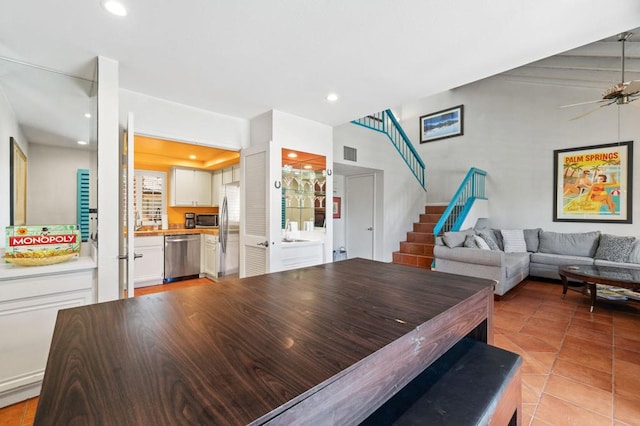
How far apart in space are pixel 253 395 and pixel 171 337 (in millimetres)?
389

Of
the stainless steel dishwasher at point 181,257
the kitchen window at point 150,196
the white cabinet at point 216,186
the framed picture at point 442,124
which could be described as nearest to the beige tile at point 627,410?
the stainless steel dishwasher at point 181,257

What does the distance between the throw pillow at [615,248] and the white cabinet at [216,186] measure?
6404 millimetres

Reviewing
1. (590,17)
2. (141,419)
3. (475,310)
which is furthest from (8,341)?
(590,17)

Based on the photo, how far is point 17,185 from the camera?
6.85 feet

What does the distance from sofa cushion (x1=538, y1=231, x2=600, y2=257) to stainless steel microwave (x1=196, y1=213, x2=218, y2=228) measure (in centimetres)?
604

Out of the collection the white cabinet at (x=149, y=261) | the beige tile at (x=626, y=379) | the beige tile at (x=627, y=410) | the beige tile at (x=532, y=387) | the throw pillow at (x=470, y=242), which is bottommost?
the beige tile at (x=532, y=387)

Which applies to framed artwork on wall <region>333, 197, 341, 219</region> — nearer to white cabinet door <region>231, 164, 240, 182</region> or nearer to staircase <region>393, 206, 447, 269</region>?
staircase <region>393, 206, 447, 269</region>

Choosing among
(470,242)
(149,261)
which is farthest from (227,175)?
(470,242)

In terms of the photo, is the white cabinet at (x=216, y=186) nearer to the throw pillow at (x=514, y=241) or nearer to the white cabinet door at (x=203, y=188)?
the white cabinet door at (x=203, y=188)

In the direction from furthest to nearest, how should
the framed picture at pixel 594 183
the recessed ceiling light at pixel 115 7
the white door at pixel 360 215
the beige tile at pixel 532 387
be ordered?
1. the white door at pixel 360 215
2. the framed picture at pixel 594 183
3. the beige tile at pixel 532 387
4. the recessed ceiling light at pixel 115 7

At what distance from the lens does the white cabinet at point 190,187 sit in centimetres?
520

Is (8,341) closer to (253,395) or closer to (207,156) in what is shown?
(253,395)

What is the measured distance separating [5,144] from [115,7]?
1373mm

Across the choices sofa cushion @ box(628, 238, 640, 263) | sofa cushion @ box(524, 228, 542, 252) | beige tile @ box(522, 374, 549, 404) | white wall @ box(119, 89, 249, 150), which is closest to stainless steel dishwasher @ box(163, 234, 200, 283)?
white wall @ box(119, 89, 249, 150)
